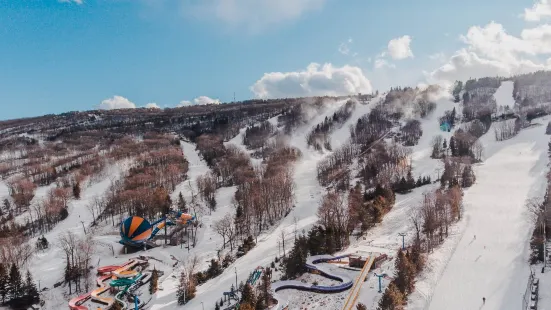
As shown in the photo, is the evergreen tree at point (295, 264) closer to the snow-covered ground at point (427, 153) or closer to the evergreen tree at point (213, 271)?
the evergreen tree at point (213, 271)

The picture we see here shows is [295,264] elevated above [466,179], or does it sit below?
below

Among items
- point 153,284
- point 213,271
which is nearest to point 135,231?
point 153,284

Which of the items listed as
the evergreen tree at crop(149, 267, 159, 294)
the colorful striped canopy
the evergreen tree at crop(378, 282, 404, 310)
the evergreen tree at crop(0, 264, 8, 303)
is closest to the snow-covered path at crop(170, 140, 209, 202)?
the colorful striped canopy

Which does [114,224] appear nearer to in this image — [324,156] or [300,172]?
[300,172]

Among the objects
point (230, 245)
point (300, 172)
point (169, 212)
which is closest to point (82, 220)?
point (169, 212)

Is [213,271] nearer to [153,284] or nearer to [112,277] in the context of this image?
[153,284]

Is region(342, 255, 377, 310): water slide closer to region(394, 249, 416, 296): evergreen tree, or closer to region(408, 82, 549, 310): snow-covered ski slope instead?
region(394, 249, 416, 296): evergreen tree
